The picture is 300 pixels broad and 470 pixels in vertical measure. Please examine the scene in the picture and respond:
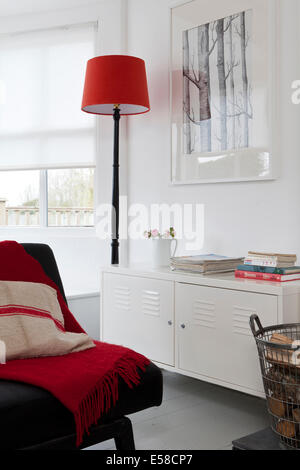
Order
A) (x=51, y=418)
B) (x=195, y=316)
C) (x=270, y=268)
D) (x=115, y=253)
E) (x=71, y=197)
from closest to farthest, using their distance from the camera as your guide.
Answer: (x=51, y=418), (x=270, y=268), (x=195, y=316), (x=115, y=253), (x=71, y=197)

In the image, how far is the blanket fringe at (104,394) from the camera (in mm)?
1566

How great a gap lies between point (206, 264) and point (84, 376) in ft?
3.05

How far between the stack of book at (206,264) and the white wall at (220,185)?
235 mm

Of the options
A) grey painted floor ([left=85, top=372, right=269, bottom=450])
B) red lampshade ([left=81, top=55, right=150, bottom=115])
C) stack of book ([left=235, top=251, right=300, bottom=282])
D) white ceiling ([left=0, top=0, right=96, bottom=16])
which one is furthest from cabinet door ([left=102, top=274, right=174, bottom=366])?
white ceiling ([left=0, top=0, right=96, bottom=16])

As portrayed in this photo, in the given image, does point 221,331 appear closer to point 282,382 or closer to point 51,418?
point 282,382

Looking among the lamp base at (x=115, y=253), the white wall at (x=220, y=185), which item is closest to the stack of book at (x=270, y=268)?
the white wall at (x=220, y=185)

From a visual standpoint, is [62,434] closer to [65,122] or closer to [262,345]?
[262,345]

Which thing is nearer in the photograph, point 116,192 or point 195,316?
point 195,316

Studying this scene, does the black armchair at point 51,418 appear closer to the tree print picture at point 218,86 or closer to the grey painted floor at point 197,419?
the grey painted floor at point 197,419

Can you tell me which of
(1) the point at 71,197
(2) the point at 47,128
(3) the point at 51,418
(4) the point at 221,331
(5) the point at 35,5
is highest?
(5) the point at 35,5

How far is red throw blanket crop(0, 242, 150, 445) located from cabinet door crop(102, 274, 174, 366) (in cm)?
57

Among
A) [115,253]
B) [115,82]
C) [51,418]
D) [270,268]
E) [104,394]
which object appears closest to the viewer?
[51,418]

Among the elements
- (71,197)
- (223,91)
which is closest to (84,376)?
(223,91)

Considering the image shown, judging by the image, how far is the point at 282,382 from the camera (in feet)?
5.94
